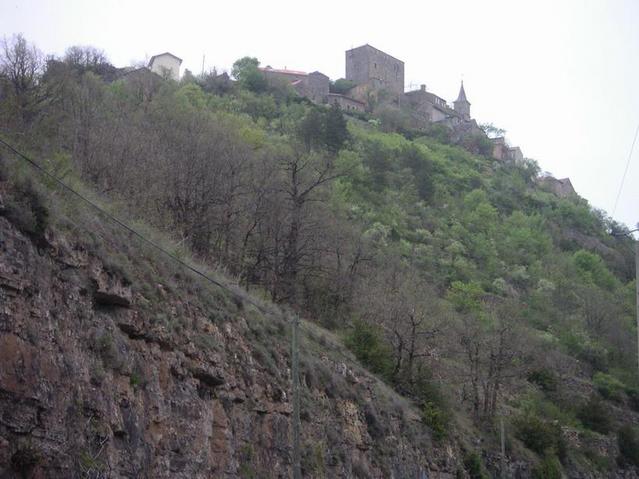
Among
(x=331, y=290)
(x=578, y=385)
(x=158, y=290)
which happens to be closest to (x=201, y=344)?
(x=158, y=290)

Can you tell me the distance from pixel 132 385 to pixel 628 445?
3606 cm

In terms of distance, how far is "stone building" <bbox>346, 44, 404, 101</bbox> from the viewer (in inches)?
5281

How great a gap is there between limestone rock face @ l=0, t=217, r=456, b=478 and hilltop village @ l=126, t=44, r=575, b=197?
326 ft

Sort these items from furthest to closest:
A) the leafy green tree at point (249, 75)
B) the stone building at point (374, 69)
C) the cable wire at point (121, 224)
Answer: the stone building at point (374, 69)
the leafy green tree at point (249, 75)
the cable wire at point (121, 224)

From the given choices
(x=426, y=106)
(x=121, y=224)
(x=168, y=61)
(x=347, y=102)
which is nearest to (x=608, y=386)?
(x=121, y=224)

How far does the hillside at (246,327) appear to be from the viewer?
1384cm

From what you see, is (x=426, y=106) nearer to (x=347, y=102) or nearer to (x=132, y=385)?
(x=347, y=102)

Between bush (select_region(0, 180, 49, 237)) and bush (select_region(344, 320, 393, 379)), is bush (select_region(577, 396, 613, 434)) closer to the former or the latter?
bush (select_region(344, 320, 393, 379))

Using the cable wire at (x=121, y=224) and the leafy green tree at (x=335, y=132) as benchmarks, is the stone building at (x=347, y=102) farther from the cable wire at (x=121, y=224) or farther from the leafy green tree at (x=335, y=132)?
the cable wire at (x=121, y=224)

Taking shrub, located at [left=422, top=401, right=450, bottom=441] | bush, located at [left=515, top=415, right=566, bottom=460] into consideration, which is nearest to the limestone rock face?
shrub, located at [left=422, top=401, right=450, bottom=441]

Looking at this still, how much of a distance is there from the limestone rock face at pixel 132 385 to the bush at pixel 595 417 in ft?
84.4

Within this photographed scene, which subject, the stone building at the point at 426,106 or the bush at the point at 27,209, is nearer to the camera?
the bush at the point at 27,209

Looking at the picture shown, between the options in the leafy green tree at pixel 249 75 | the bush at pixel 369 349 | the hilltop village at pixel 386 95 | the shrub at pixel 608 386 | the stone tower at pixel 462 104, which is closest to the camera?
the bush at pixel 369 349

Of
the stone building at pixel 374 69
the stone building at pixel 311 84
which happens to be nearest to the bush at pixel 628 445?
the stone building at pixel 311 84
